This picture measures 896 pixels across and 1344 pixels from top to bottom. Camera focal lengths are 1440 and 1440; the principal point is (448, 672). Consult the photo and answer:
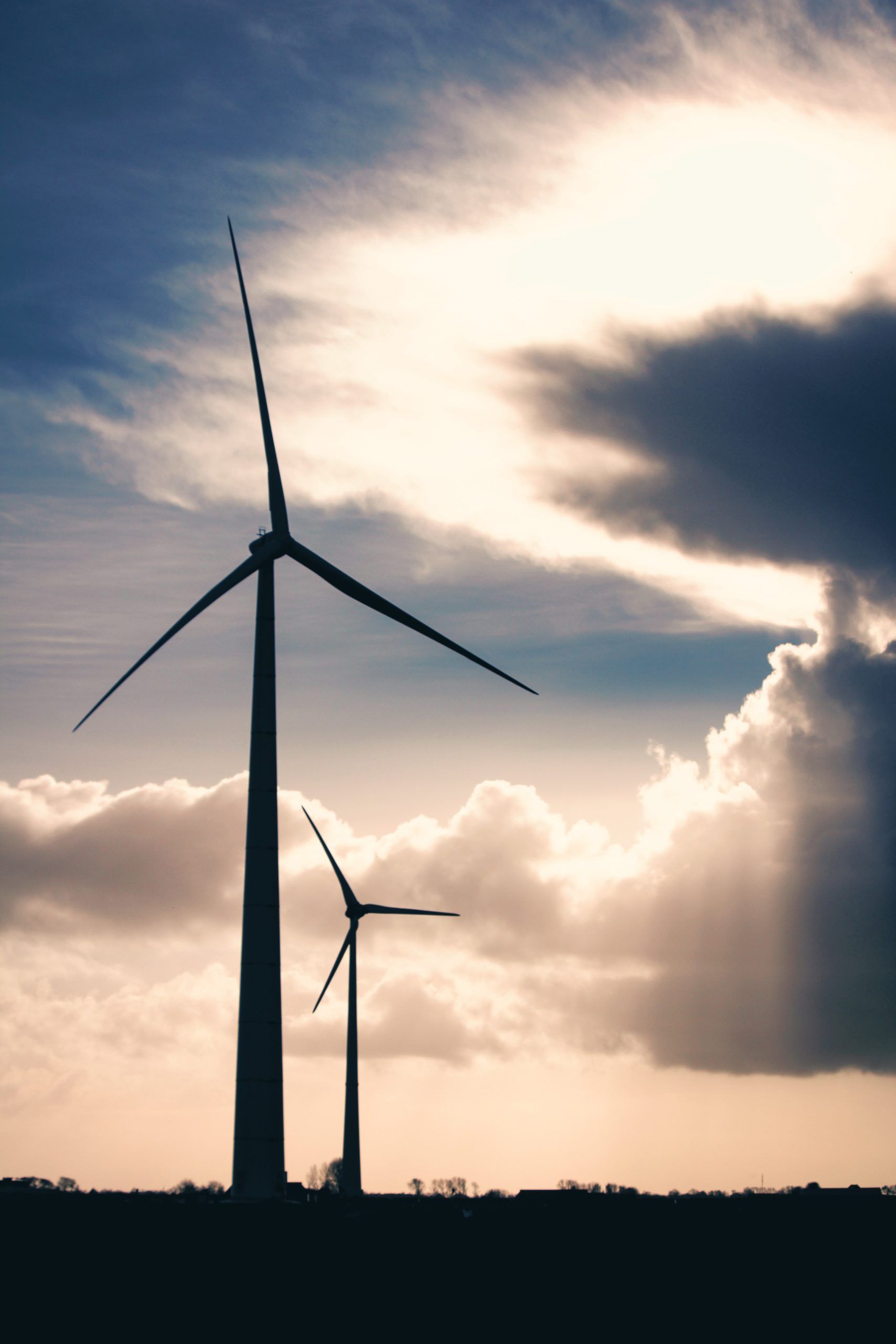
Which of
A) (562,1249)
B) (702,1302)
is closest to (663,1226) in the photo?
(562,1249)

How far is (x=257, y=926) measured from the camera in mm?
69688

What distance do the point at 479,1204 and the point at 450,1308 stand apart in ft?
446

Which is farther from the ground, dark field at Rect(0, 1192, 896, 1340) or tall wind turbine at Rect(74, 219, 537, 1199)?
tall wind turbine at Rect(74, 219, 537, 1199)

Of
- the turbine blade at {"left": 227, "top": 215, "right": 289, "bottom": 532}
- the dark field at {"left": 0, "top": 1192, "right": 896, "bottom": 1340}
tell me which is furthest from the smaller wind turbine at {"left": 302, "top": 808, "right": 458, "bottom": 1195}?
the turbine blade at {"left": 227, "top": 215, "right": 289, "bottom": 532}

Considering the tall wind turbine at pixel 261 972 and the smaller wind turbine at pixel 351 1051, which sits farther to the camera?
the smaller wind turbine at pixel 351 1051

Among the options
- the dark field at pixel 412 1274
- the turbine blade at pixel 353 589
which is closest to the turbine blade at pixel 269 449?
the turbine blade at pixel 353 589

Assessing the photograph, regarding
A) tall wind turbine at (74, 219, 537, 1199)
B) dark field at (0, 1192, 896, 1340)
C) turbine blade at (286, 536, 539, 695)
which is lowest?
dark field at (0, 1192, 896, 1340)

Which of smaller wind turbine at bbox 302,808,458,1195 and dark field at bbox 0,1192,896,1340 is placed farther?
smaller wind turbine at bbox 302,808,458,1195

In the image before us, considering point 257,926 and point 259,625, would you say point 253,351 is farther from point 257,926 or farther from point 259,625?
point 257,926

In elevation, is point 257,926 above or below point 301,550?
below

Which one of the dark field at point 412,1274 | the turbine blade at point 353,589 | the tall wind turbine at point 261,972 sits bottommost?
the dark field at point 412,1274

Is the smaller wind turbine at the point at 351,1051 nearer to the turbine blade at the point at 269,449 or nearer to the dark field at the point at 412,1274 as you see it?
the dark field at the point at 412,1274

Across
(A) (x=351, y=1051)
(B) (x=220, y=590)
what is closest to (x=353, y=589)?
(B) (x=220, y=590)

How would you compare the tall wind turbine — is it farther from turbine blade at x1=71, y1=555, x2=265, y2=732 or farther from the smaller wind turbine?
the smaller wind turbine
